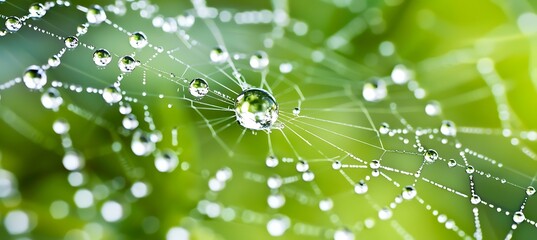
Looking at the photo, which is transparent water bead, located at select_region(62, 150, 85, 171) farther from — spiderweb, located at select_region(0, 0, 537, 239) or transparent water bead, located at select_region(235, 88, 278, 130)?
transparent water bead, located at select_region(235, 88, 278, 130)

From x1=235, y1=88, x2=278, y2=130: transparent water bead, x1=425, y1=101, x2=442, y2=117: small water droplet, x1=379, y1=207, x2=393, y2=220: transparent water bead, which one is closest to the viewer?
x1=235, y1=88, x2=278, y2=130: transparent water bead

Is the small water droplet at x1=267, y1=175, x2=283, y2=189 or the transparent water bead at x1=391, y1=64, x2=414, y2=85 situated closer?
the small water droplet at x1=267, y1=175, x2=283, y2=189

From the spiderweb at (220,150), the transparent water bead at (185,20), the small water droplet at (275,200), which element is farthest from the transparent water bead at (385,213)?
the transparent water bead at (185,20)

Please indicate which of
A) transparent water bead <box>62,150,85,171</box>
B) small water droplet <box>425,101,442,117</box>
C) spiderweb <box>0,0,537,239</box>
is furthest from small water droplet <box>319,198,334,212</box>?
transparent water bead <box>62,150,85,171</box>

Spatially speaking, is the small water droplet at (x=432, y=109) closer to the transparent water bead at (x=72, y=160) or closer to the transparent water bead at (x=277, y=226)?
the transparent water bead at (x=277, y=226)

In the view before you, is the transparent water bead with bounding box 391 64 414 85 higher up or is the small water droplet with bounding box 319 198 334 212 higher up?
the transparent water bead with bounding box 391 64 414 85

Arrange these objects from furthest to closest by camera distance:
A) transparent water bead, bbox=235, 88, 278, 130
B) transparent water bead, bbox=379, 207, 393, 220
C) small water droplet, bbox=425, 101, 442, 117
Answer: small water droplet, bbox=425, 101, 442, 117 < transparent water bead, bbox=379, 207, 393, 220 < transparent water bead, bbox=235, 88, 278, 130
